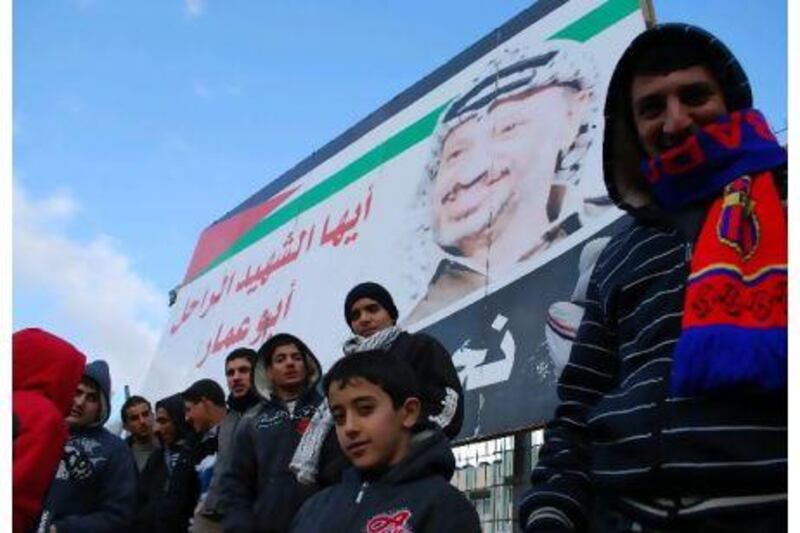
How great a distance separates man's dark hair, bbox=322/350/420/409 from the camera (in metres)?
2.44

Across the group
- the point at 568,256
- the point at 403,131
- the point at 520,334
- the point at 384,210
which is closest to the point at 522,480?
the point at 520,334

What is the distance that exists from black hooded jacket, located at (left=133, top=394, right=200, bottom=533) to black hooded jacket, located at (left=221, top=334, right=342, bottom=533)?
2.60 ft

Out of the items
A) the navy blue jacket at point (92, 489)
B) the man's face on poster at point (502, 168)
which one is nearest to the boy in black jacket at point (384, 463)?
the navy blue jacket at point (92, 489)

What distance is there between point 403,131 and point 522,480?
2.69m

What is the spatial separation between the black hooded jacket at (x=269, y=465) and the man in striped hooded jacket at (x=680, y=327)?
60.4 inches

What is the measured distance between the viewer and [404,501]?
88.0 inches

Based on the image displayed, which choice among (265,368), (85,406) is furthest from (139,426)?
(265,368)

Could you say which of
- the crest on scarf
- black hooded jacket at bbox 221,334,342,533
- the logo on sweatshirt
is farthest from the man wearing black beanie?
the crest on scarf

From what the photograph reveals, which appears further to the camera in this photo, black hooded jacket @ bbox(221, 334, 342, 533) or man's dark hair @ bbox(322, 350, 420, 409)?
black hooded jacket @ bbox(221, 334, 342, 533)

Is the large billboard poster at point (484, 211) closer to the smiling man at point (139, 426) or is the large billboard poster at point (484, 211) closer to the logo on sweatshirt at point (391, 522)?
the logo on sweatshirt at point (391, 522)

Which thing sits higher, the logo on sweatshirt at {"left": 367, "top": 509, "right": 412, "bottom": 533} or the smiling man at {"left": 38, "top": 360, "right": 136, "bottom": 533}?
the smiling man at {"left": 38, "top": 360, "right": 136, "bottom": 533}

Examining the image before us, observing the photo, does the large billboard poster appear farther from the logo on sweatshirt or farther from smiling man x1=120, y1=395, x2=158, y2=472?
smiling man x1=120, y1=395, x2=158, y2=472

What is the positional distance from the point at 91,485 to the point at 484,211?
7.44 ft

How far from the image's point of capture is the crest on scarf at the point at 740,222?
1233mm
